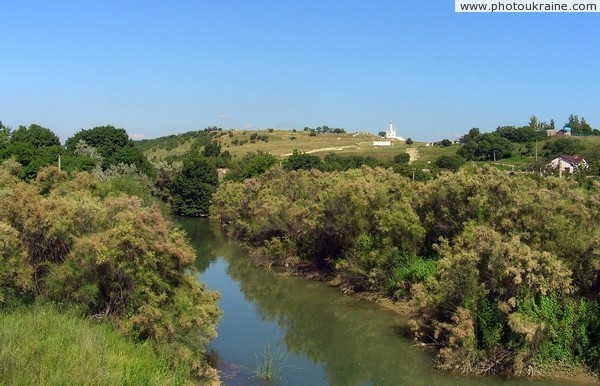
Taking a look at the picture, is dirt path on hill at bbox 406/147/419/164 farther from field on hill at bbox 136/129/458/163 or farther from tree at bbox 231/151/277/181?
tree at bbox 231/151/277/181

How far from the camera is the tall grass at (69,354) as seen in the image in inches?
467

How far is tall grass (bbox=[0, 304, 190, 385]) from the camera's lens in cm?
1186

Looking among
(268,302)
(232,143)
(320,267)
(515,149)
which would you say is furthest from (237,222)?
(232,143)

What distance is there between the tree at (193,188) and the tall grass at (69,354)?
60.6 metres

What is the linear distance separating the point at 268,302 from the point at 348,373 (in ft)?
36.0

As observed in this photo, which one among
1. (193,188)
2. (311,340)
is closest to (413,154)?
(193,188)

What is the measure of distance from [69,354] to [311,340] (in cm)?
1337

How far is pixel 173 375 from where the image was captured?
16.0m

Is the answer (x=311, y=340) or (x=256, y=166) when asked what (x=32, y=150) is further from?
(x=311, y=340)

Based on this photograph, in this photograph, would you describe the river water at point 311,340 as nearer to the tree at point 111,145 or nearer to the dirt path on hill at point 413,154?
the tree at point 111,145

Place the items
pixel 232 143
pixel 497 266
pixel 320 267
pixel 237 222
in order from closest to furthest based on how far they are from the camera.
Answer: pixel 497 266 < pixel 320 267 < pixel 237 222 < pixel 232 143

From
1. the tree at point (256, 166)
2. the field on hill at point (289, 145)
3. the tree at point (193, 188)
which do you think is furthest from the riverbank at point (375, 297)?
the field on hill at point (289, 145)

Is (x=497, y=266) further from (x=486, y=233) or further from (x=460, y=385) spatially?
(x=460, y=385)

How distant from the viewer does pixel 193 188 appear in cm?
7800
